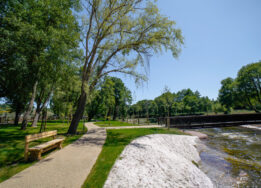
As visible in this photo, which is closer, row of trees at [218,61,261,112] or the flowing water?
the flowing water

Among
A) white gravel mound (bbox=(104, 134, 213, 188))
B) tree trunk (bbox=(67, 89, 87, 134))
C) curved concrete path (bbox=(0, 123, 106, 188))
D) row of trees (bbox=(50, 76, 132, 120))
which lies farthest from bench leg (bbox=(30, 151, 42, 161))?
row of trees (bbox=(50, 76, 132, 120))

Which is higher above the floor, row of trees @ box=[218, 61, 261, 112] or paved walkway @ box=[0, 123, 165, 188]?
row of trees @ box=[218, 61, 261, 112]

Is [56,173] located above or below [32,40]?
below

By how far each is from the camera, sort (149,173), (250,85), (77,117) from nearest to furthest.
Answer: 1. (149,173)
2. (77,117)
3. (250,85)

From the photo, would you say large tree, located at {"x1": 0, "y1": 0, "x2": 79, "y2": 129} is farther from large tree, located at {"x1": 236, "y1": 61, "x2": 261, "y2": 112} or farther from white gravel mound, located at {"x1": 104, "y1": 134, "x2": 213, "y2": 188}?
large tree, located at {"x1": 236, "y1": 61, "x2": 261, "y2": 112}

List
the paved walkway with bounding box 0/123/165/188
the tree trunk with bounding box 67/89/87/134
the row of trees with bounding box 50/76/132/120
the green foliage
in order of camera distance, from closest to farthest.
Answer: the paved walkway with bounding box 0/123/165/188 → the tree trunk with bounding box 67/89/87/134 → the row of trees with bounding box 50/76/132/120 → the green foliage

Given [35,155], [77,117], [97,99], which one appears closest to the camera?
[35,155]

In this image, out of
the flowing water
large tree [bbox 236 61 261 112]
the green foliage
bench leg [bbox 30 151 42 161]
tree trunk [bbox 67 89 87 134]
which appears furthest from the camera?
large tree [bbox 236 61 261 112]

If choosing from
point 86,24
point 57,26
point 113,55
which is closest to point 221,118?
point 113,55

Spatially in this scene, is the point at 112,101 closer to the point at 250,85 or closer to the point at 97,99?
the point at 97,99

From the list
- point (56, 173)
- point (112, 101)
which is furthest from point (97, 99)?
point (56, 173)

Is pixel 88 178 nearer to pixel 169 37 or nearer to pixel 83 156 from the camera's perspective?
pixel 83 156

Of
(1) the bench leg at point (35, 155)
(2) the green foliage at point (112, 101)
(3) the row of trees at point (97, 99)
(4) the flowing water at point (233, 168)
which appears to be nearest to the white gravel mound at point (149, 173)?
(4) the flowing water at point (233, 168)

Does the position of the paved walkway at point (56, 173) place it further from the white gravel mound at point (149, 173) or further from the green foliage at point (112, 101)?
the green foliage at point (112, 101)
